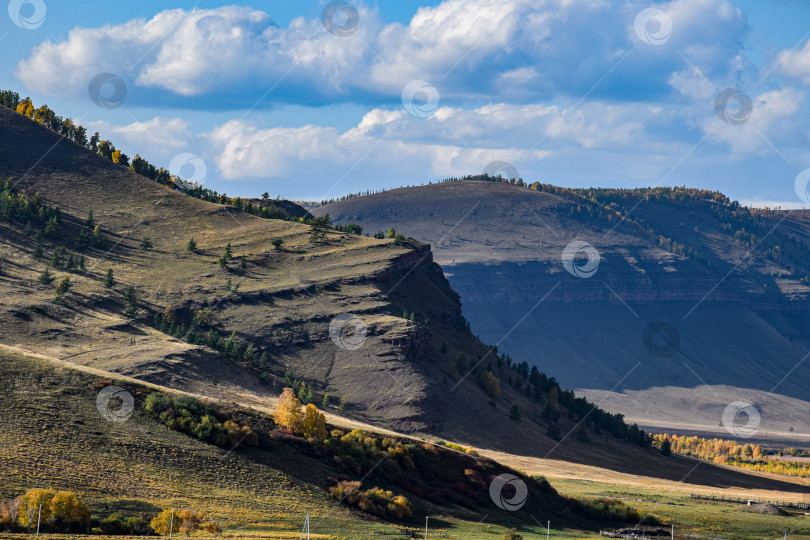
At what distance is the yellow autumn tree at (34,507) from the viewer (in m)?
68.8

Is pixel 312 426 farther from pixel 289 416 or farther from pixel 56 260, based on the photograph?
pixel 56 260

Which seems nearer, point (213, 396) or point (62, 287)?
point (213, 396)

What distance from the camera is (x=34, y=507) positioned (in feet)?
227

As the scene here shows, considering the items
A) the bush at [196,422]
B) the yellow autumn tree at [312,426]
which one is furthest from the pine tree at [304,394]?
the bush at [196,422]

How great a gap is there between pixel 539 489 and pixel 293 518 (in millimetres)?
42170

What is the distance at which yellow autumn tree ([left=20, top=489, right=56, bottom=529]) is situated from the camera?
226 ft

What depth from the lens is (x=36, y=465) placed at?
77.9 m

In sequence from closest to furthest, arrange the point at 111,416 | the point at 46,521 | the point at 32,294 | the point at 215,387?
the point at 46,521
the point at 111,416
the point at 215,387
the point at 32,294

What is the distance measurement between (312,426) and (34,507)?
42296 mm

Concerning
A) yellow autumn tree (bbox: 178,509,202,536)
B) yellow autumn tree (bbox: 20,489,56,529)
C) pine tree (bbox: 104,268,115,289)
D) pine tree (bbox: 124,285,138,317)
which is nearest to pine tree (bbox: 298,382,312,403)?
pine tree (bbox: 124,285,138,317)

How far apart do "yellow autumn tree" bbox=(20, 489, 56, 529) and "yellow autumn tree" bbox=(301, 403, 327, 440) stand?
39718mm

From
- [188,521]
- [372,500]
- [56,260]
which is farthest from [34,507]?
[56,260]

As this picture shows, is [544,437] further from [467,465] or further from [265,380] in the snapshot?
[467,465]

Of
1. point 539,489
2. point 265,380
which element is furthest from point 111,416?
point 265,380
